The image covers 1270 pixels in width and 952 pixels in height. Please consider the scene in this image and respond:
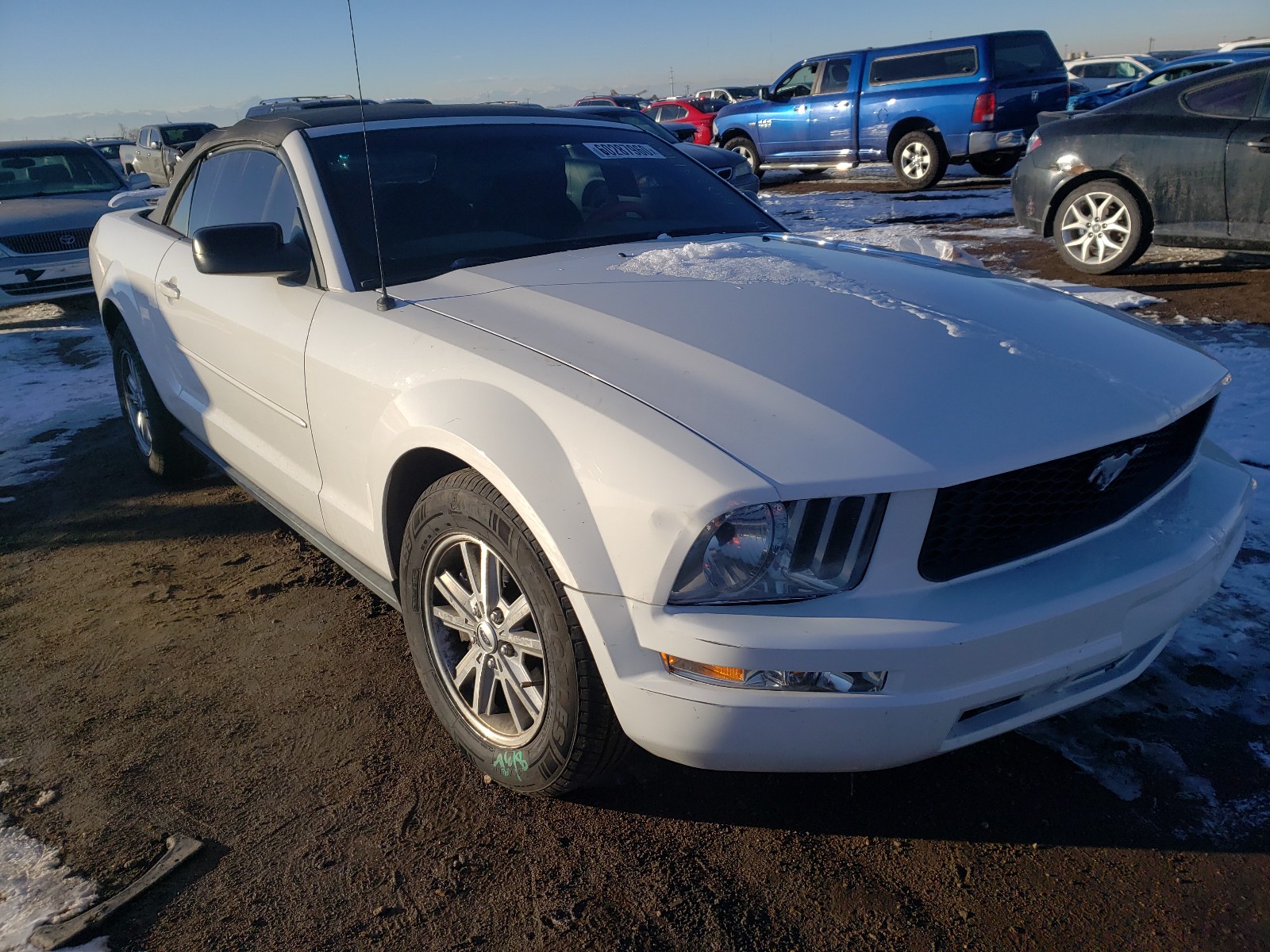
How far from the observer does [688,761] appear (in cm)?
189

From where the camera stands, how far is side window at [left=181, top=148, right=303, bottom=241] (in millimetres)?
3152

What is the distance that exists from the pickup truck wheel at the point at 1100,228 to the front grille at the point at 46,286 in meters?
8.42

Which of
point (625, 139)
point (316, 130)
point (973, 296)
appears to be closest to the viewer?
point (973, 296)

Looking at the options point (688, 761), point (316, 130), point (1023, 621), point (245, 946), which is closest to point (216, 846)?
point (245, 946)

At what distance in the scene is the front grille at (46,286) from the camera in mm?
8562

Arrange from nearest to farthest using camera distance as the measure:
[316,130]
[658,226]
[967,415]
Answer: [967,415] → [316,130] → [658,226]

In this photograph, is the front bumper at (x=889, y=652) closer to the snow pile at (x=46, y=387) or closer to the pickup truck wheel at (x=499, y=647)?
the pickup truck wheel at (x=499, y=647)

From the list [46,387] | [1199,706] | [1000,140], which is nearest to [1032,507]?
Answer: [1199,706]

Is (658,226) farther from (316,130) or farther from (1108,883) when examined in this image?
(1108,883)

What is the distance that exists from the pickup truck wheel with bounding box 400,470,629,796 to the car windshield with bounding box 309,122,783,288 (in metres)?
0.91

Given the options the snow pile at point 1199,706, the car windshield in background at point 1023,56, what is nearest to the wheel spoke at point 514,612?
the snow pile at point 1199,706

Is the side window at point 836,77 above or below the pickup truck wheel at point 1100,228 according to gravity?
above

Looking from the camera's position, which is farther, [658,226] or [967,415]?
[658,226]

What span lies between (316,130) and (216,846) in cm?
223
